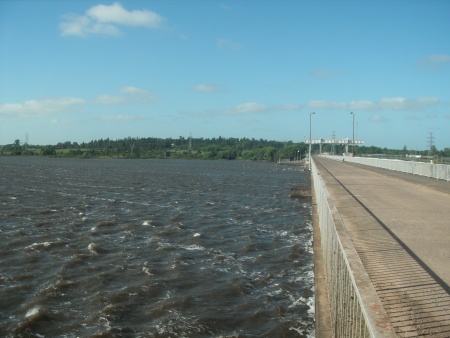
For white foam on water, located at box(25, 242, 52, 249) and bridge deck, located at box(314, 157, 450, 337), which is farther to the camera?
white foam on water, located at box(25, 242, 52, 249)

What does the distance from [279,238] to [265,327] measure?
9002 mm

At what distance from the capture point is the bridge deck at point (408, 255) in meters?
4.95

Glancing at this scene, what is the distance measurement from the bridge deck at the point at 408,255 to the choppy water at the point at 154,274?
2.60 m

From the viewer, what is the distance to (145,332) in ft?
30.7

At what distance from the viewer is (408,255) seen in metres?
7.78

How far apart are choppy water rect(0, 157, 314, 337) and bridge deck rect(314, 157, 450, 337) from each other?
8.54 feet

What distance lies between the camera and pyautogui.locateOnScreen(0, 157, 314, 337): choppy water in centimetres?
981

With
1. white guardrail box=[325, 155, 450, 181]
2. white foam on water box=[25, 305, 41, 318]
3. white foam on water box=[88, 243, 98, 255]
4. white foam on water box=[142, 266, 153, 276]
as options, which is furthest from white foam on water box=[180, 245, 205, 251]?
white guardrail box=[325, 155, 450, 181]

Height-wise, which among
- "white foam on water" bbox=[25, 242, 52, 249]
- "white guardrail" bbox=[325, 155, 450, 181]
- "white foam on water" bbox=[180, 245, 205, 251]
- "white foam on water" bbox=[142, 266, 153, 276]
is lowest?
"white foam on water" bbox=[142, 266, 153, 276]

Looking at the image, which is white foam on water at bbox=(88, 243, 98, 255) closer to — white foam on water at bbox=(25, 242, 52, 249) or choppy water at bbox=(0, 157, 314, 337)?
choppy water at bbox=(0, 157, 314, 337)

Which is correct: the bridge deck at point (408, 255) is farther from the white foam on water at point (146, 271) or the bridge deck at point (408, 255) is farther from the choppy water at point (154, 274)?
the white foam on water at point (146, 271)

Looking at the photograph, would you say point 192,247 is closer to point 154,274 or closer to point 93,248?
point 154,274

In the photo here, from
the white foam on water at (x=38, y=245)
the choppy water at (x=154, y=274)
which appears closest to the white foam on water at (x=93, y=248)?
the choppy water at (x=154, y=274)

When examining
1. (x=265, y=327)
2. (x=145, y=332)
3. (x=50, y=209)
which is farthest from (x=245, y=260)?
(x=50, y=209)
